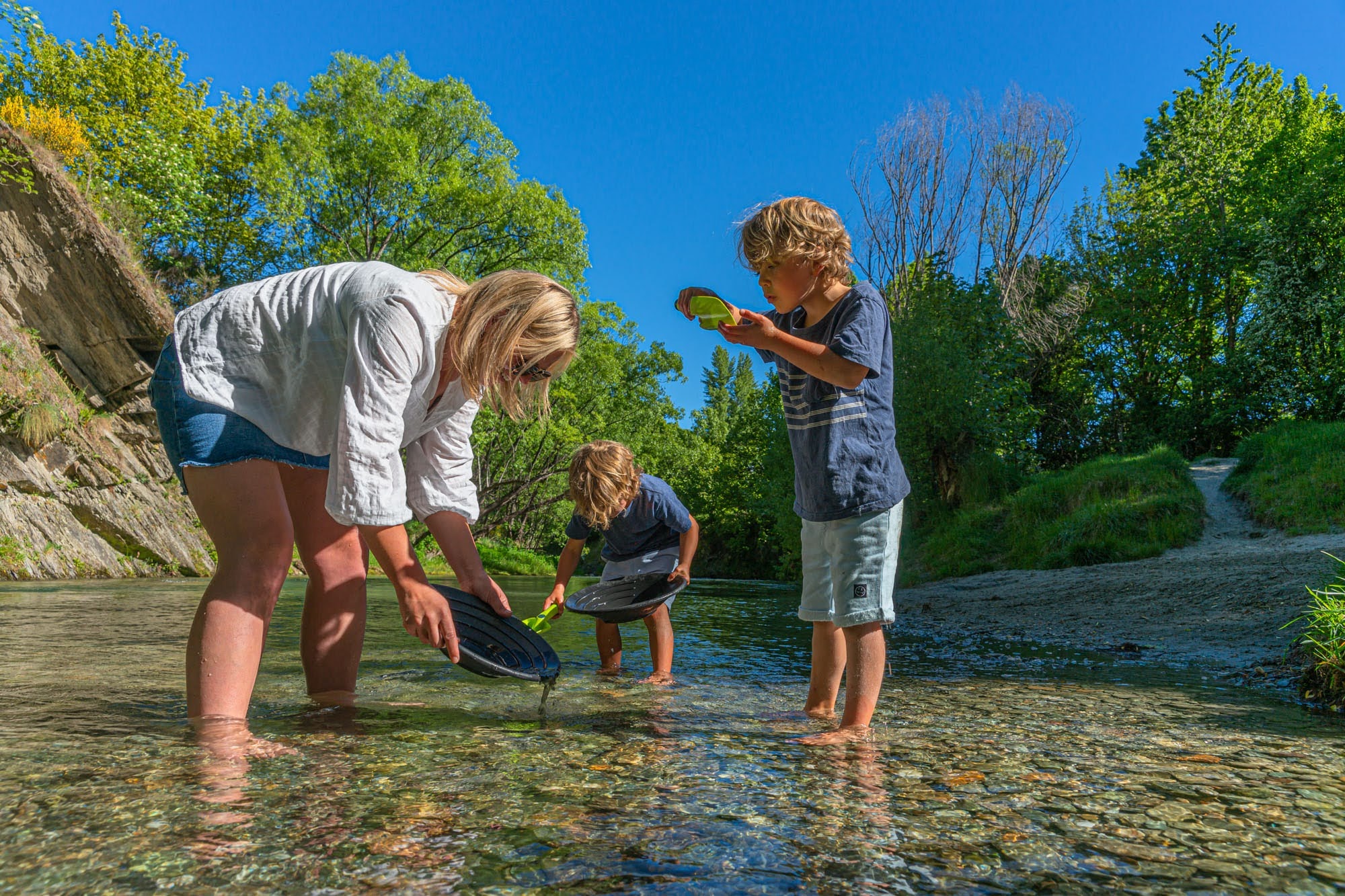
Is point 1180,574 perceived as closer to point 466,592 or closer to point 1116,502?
point 1116,502

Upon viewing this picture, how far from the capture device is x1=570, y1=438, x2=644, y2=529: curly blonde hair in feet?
15.7

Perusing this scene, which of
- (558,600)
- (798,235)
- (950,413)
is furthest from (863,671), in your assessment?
(950,413)

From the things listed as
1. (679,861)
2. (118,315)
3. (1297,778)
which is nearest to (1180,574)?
(1297,778)

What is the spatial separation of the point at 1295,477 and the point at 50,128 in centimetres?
2356

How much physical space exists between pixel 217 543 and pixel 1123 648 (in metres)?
5.57

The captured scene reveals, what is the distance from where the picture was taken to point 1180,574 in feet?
27.4

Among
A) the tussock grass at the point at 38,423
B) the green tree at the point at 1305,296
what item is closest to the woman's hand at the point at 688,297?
the tussock grass at the point at 38,423

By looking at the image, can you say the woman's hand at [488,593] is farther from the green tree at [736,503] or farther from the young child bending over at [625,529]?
the green tree at [736,503]

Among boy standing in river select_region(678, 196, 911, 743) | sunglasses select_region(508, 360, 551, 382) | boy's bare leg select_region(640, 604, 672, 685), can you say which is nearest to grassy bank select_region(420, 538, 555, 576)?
boy's bare leg select_region(640, 604, 672, 685)

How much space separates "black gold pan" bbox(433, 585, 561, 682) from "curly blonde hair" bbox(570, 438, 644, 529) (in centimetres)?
153

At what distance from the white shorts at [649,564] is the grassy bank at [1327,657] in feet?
9.85

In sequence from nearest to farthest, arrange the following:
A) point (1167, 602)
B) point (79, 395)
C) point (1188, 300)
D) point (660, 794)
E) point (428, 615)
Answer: point (660, 794)
point (428, 615)
point (1167, 602)
point (79, 395)
point (1188, 300)

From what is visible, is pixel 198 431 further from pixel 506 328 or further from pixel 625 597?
pixel 625 597

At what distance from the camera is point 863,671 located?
2822 mm
